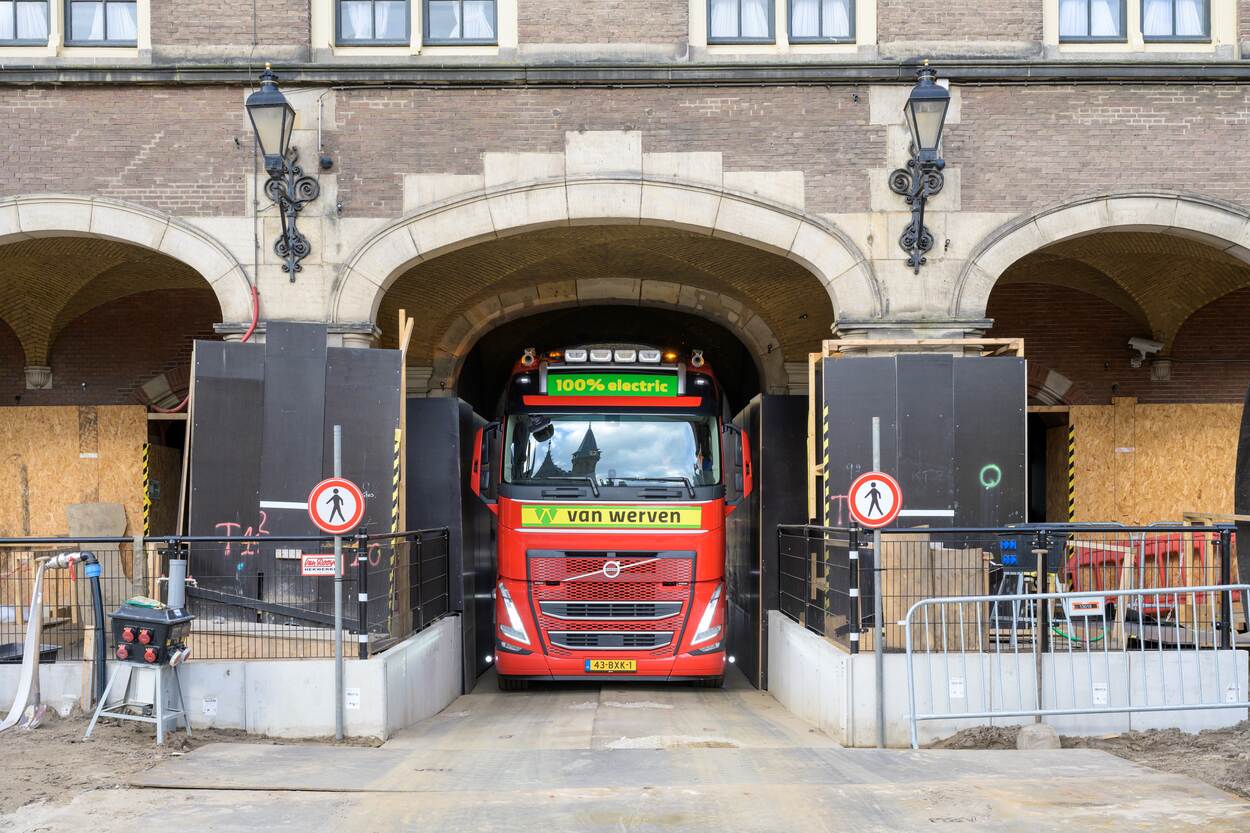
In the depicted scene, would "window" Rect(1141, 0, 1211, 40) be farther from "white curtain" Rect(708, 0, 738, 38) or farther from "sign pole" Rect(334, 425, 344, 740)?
"sign pole" Rect(334, 425, 344, 740)

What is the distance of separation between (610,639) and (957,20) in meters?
7.25

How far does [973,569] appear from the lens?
11641 mm

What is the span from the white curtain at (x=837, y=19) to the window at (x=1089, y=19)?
Result: 2.19 metres

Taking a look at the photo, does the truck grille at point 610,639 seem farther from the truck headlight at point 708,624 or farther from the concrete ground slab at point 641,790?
the concrete ground slab at point 641,790

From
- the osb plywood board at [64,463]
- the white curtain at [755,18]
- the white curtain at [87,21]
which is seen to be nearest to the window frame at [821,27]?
the white curtain at [755,18]

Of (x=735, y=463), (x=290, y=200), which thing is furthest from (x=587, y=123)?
(x=735, y=463)

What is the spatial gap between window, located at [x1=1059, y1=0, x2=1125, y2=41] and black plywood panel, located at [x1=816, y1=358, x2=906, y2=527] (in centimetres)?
410

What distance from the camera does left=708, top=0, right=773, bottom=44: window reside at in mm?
13625

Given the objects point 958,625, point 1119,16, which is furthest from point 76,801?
point 1119,16

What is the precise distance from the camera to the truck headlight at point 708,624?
13.5 meters

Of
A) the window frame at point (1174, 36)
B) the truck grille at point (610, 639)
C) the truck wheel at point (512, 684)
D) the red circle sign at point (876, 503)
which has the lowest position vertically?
the truck wheel at point (512, 684)

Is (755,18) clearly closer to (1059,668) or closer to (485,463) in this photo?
(485,463)

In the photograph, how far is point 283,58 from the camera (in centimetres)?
1340

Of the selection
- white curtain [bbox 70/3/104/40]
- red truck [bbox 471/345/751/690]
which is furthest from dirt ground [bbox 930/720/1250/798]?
white curtain [bbox 70/3/104/40]
